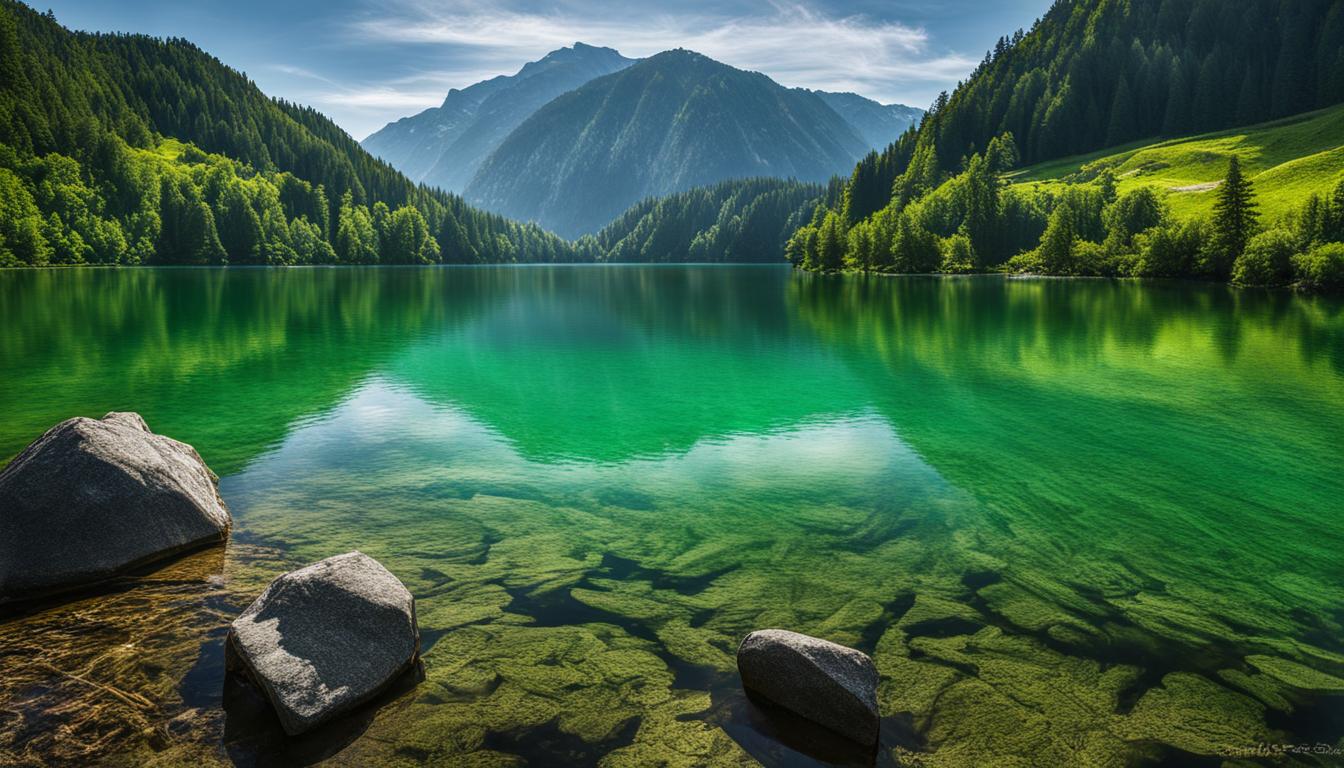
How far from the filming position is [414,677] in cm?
928

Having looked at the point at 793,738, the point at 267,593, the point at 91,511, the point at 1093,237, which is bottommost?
the point at 793,738

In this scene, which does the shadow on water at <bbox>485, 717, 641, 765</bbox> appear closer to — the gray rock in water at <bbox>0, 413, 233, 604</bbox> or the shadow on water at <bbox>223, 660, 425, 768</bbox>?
the shadow on water at <bbox>223, 660, 425, 768</bbox>

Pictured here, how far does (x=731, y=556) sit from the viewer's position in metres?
13.5

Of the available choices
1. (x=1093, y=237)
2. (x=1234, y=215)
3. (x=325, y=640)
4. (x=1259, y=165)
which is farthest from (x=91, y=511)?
(x=1259, y=165)

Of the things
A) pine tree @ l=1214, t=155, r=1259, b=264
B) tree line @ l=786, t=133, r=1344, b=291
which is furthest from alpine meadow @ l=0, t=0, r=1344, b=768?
pine tree @ l=1214, t=155, r=1259, b=264

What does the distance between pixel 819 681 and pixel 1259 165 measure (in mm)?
Answer: 204335

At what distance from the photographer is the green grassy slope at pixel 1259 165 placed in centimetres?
12375

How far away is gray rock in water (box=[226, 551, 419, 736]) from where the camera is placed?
816 cm

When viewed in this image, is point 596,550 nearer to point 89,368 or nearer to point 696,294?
point 89,368

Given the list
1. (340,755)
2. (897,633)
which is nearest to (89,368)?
(340,755)

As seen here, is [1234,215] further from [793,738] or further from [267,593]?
[267,593]

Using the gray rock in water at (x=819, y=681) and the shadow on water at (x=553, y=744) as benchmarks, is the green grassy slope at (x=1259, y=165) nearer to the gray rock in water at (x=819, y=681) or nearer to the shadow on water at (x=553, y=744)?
the gray rock in water at (x=819, y=681)

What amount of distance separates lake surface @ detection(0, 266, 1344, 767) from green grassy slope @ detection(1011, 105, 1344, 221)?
112m

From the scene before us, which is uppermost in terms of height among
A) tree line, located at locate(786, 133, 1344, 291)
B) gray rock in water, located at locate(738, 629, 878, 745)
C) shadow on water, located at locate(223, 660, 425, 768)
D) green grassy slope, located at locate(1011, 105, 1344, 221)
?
green grassy slope, located at locate(1011, 105, 1344, 221)
